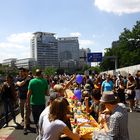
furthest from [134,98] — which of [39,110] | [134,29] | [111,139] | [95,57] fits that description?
[134,29]

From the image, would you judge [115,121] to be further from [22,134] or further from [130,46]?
[130,46]

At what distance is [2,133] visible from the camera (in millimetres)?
13000

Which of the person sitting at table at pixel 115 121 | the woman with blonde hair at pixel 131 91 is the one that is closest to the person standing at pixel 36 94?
the person sitting at table at pixel 115 121

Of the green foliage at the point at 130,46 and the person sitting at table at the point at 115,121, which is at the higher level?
the green foliage at the point at 130,46

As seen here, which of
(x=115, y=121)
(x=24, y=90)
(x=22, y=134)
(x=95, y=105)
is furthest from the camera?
(x=24, y=90)

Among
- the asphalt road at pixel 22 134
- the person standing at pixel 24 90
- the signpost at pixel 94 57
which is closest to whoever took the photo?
the asphalt road at pixel 22 134

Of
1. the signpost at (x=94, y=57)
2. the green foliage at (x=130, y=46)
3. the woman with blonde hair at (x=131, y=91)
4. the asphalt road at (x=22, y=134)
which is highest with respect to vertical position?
the green foliage at (x=130, y=46)

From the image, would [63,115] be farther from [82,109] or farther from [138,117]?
[138,117]

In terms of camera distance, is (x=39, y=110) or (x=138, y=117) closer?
(x=39, y=110)

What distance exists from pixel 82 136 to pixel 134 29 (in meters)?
108

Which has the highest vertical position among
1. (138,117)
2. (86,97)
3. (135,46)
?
(135,46)

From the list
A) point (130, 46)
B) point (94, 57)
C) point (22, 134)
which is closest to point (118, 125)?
point (22, 134)

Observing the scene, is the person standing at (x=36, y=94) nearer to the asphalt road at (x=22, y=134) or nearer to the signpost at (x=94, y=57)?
the asphalt road at (x=22, y=134)

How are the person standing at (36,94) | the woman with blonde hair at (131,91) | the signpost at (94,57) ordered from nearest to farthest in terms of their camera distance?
1. the person standing at (36,94)
2. the woman with blonde hair at (131,91)
3. the signpost at (94,57)
